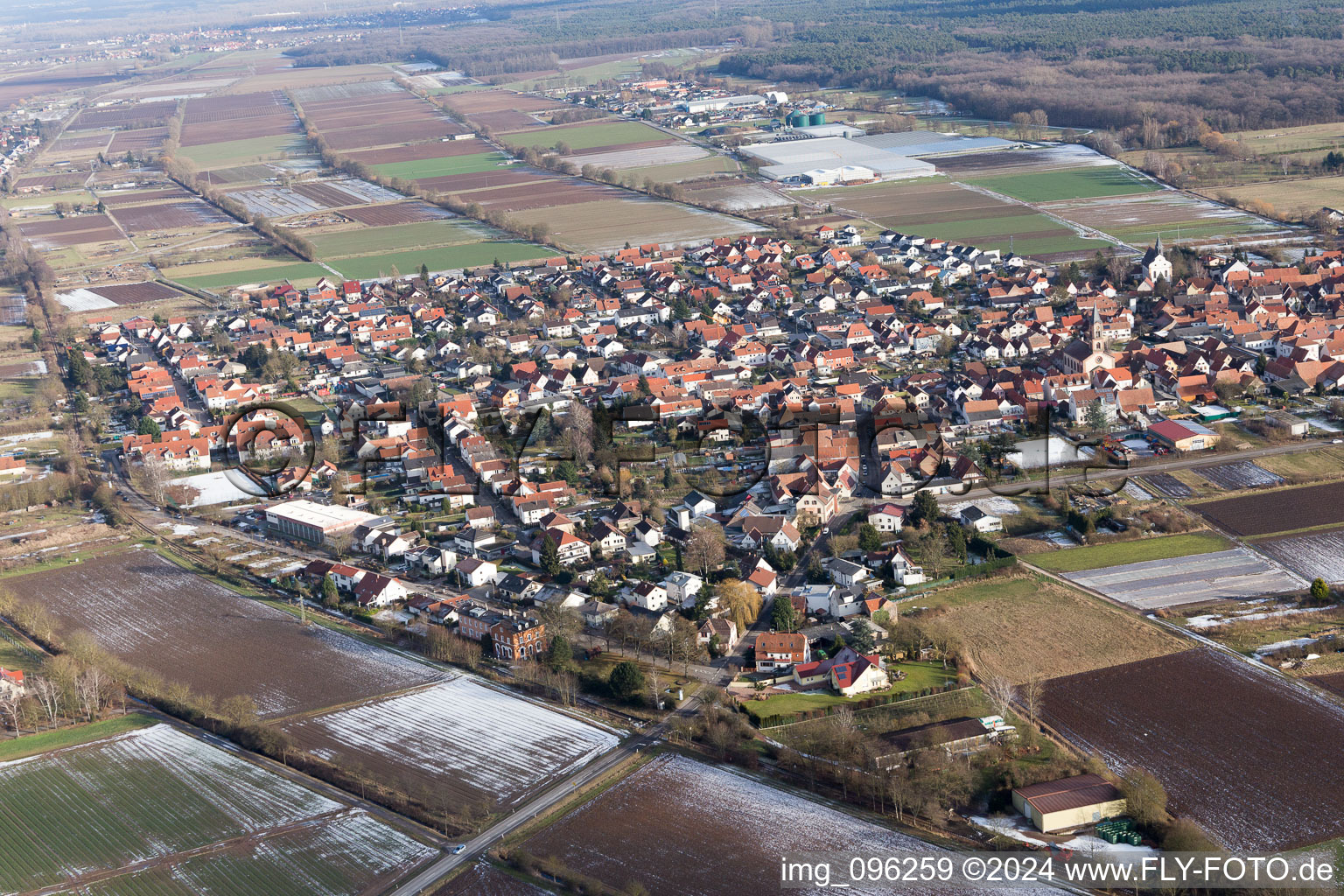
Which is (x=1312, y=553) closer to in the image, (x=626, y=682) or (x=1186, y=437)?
(x=1186, y=437)

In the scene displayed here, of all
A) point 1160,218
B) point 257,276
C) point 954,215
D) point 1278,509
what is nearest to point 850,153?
point 954,215

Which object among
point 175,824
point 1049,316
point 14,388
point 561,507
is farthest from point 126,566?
point 1049,316

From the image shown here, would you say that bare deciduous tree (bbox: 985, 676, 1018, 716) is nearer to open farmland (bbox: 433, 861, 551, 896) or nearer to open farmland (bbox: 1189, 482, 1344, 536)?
open farmland (bbox: 433, 861, 551, 896)

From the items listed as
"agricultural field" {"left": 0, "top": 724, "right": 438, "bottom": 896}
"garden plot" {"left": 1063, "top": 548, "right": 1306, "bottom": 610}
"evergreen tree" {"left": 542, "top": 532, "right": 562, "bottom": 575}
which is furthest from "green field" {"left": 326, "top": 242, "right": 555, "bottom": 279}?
"agricultural field" {"left": 0, "top": 724, "right": 438, "bottom": 896}

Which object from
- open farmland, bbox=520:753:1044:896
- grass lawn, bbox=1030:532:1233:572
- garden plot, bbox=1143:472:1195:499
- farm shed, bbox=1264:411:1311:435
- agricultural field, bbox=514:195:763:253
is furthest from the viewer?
agricultural field, bbox=514:195:763:253

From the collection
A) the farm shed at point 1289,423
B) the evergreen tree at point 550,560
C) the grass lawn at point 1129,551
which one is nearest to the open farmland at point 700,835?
the evergreen tree at point 550,560

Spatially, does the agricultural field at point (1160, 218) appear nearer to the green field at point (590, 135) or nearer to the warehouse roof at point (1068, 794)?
the green field at point (590, 135)
